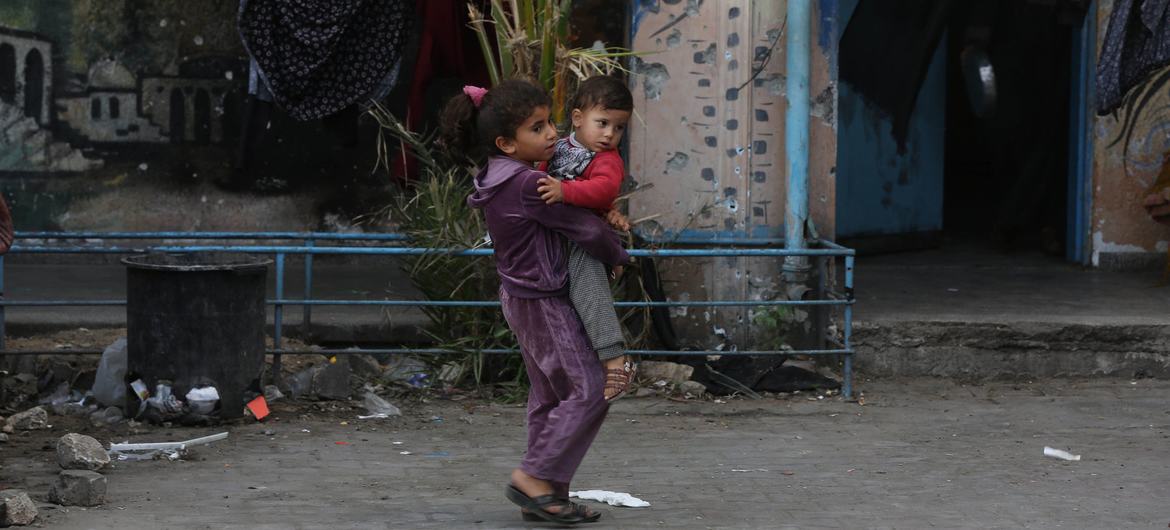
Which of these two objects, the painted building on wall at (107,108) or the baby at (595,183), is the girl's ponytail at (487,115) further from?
the painted building on wall at (107,108)

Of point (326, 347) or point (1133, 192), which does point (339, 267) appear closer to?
point (326, 347)

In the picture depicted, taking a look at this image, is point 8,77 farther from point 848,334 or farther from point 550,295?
point 550,295

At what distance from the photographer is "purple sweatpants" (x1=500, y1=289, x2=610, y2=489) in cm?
484

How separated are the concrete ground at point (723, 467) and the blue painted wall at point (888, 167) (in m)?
2.94

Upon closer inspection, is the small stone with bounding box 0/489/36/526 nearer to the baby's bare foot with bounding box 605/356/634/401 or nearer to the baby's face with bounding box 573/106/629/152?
the baby's bare foot with bounding box 605/356/634/401

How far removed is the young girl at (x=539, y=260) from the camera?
4789 millimetres

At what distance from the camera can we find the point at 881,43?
34.0 feet

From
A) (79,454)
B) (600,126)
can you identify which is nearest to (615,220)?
(600,126)

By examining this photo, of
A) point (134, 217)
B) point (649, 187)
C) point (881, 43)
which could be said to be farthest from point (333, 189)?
point (881, 43)

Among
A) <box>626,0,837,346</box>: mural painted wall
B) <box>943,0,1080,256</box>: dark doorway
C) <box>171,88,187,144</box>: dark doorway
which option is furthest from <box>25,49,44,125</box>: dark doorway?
<box>943,0,1080,256</box>: dark doorway

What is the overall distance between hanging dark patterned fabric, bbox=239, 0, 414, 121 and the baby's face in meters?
3.37

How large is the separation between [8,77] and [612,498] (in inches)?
243

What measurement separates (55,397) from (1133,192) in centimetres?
662

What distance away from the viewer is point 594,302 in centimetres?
485
